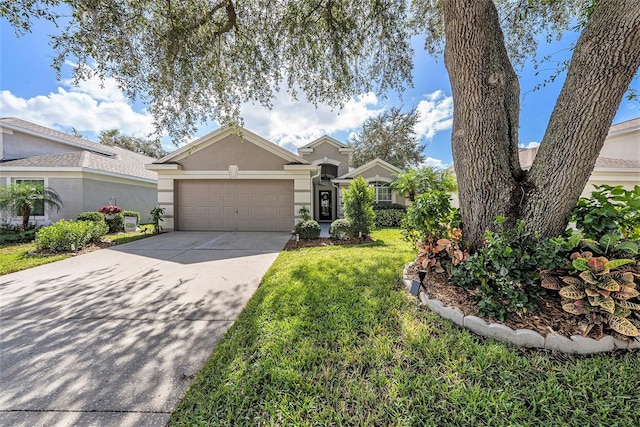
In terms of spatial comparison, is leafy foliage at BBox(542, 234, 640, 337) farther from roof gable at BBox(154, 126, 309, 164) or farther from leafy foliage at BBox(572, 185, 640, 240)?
roof gable at BBox(154, 126, 309, 164)

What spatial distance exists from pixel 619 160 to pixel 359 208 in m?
13.4

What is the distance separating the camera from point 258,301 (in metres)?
3.53

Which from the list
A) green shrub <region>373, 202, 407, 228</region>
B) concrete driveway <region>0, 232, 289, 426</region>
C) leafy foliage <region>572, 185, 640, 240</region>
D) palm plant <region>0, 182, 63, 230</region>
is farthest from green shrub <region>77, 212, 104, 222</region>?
leafy foliage <region>572, 185, 640, 240</region>

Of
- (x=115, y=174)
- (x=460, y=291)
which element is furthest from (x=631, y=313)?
(x=115, y=174)

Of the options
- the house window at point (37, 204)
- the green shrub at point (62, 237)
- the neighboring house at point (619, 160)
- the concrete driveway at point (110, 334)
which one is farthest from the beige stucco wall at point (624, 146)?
the house window at point (37, 204)

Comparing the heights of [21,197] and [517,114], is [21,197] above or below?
below

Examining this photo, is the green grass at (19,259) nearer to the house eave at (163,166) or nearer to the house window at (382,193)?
the house eave at (163,166)

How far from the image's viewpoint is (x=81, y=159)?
11.0 metres

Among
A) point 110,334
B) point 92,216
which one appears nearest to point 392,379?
point 110,334

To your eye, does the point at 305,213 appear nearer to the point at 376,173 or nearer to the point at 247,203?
the point at 247,203

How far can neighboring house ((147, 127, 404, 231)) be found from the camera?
403 inches

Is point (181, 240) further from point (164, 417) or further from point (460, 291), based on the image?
point (460, 291)

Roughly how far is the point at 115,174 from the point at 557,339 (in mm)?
16107

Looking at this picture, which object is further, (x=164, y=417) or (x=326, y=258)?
(x=326, y=258)
